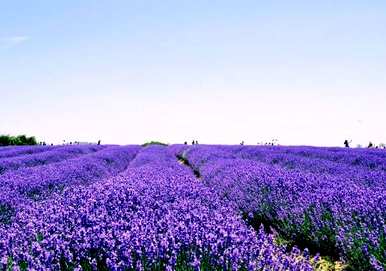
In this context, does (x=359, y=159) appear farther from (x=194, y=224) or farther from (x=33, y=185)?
(x=194, y=224)

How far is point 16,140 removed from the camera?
32094 millimetres

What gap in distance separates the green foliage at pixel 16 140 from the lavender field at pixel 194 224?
23.8 m

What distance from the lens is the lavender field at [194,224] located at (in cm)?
313

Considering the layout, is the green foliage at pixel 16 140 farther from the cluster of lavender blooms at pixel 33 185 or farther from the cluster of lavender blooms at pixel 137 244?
the cluster of lavender blooms at pixel 137 244

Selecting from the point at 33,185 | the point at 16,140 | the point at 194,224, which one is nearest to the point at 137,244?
the point at 194,224

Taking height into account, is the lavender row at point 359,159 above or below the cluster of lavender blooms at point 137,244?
above

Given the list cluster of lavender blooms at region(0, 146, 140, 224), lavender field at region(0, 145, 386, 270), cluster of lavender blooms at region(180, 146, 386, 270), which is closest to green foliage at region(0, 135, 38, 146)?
cluster of lavender blooms at region(0, 146, 140, 224)

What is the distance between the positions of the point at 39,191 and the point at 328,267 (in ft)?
13.5

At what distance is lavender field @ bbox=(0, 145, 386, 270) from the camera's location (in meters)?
3.13

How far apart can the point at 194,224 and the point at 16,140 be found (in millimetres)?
30478

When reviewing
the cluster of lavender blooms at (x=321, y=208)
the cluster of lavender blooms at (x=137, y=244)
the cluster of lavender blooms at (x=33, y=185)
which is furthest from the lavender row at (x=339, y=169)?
the cluster of lavender blooms at (x=33, y=185)

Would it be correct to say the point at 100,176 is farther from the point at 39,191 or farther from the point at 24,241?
the point at 24,241

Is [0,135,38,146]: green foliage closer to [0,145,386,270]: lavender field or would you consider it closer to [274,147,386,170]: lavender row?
[274,147,386,170]: lavender row

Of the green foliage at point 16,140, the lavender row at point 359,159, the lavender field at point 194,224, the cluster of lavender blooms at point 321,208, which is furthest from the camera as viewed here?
the green foliage at point 16,140
